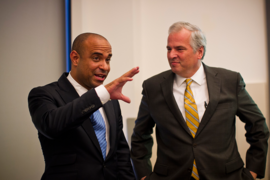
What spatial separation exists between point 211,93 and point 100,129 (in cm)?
86

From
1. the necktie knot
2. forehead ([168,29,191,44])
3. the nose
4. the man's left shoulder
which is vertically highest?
forehead ([168,29,191,44])

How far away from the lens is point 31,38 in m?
2.55

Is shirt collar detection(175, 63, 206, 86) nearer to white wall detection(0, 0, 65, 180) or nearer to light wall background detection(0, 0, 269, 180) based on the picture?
light wall background detection(0, 0, 269, 180)

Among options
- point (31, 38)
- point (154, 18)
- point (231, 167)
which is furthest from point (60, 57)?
point (231, 167)

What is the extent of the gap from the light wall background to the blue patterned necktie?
1256 millimetres

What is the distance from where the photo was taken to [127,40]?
9.60 feet

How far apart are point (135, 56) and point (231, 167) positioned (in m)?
1.80

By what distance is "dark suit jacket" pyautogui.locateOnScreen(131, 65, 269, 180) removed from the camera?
1.62 metres

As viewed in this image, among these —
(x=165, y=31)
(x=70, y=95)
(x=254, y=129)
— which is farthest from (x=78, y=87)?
(x=165, y=31)

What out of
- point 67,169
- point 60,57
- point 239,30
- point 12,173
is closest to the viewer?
point 67,169

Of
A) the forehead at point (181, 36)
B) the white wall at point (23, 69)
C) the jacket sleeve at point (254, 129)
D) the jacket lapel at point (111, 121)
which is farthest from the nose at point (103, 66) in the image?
the white wall at point (23, 69)

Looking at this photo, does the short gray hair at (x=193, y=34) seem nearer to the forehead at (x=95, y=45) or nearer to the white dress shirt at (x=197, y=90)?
the white dress shirt at (x=197, y=90)

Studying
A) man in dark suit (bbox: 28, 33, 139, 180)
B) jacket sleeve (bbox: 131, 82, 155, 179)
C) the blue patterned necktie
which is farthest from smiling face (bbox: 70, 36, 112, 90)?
jacket sleeve (bbox: 131, 82, 155, 179)

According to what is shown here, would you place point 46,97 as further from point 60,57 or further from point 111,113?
point 60,57
